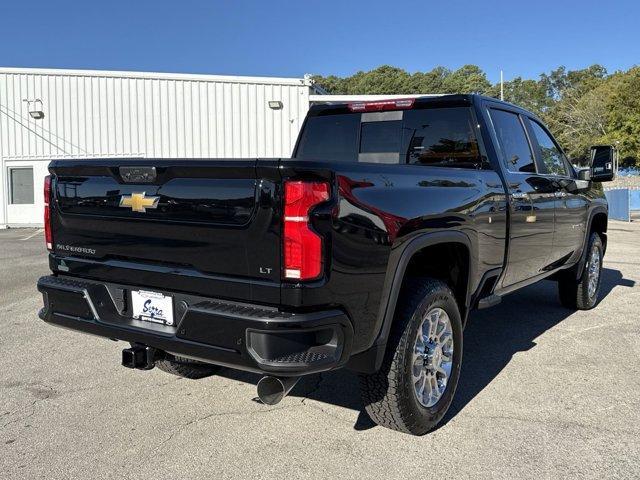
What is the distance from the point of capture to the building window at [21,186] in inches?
730

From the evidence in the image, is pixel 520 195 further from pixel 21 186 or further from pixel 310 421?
pixel 21 186

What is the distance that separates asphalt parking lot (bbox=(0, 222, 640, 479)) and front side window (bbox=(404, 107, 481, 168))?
1.62m

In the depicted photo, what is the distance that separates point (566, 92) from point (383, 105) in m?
77.5

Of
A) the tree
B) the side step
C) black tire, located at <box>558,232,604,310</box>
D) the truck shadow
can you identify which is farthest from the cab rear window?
the tree

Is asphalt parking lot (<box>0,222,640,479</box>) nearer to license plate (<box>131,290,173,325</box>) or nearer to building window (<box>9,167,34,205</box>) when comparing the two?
license plate (<box>131,290,173,325</box>)

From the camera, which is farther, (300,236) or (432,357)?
(432,357)

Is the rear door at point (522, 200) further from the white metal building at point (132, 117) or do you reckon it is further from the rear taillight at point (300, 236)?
the white metal building at point (132, 117)

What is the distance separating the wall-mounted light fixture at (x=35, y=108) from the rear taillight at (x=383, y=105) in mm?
16382

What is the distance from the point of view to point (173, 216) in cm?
273

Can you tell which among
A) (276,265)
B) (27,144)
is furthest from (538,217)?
(27,144)

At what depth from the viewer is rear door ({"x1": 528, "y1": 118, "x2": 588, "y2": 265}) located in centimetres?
500

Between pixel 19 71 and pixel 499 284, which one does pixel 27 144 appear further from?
pixel 499 284

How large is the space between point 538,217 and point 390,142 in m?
1.35

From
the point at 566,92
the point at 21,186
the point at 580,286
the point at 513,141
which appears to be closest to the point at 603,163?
the point at 580,286
